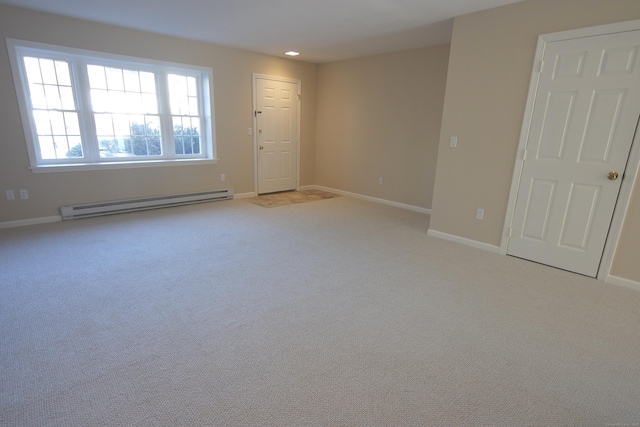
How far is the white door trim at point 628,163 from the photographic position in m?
2.68

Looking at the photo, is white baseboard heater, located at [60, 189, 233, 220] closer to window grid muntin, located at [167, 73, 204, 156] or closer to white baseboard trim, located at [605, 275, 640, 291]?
window grid muntin, located at [167, 73, 204, 156]

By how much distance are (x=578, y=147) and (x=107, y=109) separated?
563 centimetres

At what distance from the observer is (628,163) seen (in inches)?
107

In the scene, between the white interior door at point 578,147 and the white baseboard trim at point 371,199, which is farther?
the white baseboard trim at point 371,199

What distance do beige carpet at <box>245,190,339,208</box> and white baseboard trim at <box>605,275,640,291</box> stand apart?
4187 mm

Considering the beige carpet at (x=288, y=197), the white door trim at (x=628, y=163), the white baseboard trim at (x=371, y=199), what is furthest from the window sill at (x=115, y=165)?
the white door trim at (x=628, y=163)

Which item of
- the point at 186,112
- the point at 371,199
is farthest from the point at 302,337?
the point at 186,112

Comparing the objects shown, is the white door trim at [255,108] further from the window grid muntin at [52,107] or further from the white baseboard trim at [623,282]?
the white baseboard trim at [623,282]

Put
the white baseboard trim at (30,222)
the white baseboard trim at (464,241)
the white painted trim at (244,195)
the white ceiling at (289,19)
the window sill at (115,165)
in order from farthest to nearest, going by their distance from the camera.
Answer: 1. the white painted trim at (244,195)
2. the window sill at (115,165)
3. the white baseboard trim at (30,222)
4. the white baseboard trim at (464,241)
5. the white ceiling at (289,19)

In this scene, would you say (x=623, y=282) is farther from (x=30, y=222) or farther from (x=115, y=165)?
(x=30, y=222)

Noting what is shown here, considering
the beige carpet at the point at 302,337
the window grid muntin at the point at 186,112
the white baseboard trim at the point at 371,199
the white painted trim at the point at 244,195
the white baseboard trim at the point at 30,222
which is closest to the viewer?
the beige carpet at the point at 302,337

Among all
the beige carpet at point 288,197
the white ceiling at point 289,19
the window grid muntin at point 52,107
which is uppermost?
the white ceiling at point 289,19

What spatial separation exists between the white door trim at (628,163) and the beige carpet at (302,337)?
0.35 meters

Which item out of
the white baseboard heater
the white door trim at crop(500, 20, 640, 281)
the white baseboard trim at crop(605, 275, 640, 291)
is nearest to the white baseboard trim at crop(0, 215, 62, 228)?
the white baseboard heater
